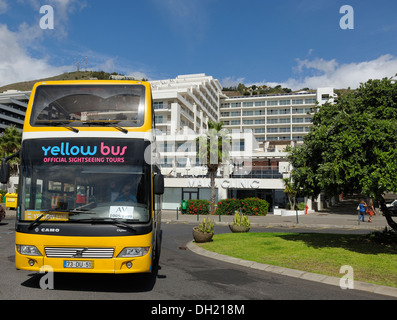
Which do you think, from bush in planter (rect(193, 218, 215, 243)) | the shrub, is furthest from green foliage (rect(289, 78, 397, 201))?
the shrub

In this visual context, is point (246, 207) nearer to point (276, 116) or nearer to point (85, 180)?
point (85, 180)

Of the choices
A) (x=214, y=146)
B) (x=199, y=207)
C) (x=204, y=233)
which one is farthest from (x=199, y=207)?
(x=204, y=233)

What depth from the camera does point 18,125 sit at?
11219cm

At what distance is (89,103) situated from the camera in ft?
23.7

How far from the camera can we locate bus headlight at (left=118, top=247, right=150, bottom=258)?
594cm

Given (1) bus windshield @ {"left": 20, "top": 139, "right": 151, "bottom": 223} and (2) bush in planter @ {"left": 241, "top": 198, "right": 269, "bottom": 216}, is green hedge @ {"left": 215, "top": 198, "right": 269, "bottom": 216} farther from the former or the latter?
(1) bus windshield @ {"left": 20, "top": 139, "right": 151, "bottom": 223}

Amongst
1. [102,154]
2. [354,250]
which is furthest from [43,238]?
[354,250]

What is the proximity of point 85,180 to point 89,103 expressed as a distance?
6.50 feet

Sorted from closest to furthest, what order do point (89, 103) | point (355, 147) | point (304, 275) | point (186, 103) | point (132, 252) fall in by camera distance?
point (132, 252) < point (89, 103) < point (304, 275) < point (355, 147) < point (186, 103)

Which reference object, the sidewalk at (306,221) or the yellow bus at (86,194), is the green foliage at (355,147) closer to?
the yellow bus at (86,194)

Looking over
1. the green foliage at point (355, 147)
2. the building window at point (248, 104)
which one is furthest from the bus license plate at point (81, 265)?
the building window at point (248, 104)

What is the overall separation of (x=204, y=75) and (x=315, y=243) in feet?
297

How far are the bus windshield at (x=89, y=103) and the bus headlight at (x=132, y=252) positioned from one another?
2.54m

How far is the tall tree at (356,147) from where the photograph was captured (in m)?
8.62
